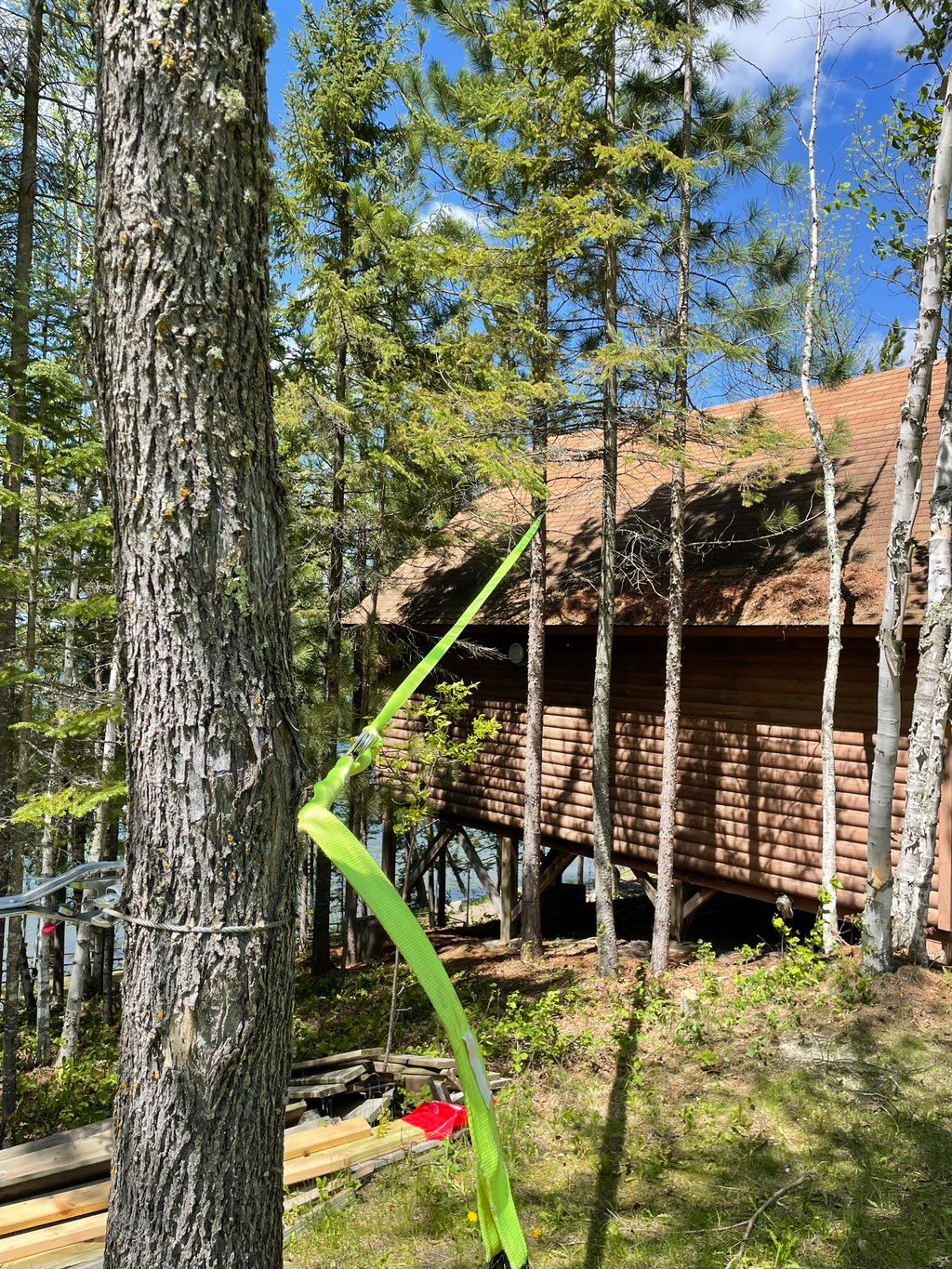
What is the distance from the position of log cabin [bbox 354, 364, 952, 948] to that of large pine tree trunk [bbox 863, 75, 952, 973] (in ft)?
5.06

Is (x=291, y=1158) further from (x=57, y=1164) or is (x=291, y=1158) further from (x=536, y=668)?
(x=536, y=668)

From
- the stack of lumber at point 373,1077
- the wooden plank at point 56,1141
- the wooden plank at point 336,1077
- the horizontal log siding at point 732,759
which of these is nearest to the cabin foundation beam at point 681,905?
the horizontal log siding at point 732,759

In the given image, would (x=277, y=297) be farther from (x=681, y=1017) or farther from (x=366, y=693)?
(x=681, y=1017)

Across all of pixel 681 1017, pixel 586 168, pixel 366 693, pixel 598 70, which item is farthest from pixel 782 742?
pixel 598 70

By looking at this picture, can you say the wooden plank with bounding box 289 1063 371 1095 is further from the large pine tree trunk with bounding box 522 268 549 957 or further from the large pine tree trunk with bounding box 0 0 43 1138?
the large pine tree trunk with bounding box 522 268 549 957

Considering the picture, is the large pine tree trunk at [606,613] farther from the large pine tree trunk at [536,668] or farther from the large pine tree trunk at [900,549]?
the large pine tree trunk at [900,549]

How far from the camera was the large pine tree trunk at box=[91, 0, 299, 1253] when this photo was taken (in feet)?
6.56

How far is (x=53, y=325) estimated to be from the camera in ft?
32.6

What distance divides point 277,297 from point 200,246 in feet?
35.0

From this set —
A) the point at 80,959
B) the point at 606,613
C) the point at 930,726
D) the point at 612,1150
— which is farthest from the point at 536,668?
the point at 80,959

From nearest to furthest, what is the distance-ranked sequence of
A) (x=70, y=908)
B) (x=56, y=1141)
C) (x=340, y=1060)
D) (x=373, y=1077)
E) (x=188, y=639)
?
(x=188, y=639)
(x=70, y=908)
(x=56, y=1141)
(x=373, y=1077)
(x=340, y=1060)

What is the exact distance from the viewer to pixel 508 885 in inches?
541

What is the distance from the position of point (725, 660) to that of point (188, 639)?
27.4 ft

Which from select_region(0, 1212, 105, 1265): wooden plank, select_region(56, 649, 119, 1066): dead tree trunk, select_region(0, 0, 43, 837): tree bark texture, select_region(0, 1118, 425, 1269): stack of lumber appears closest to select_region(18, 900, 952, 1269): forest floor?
select_region(0, 1118, 425, 1269): stack of lumber
